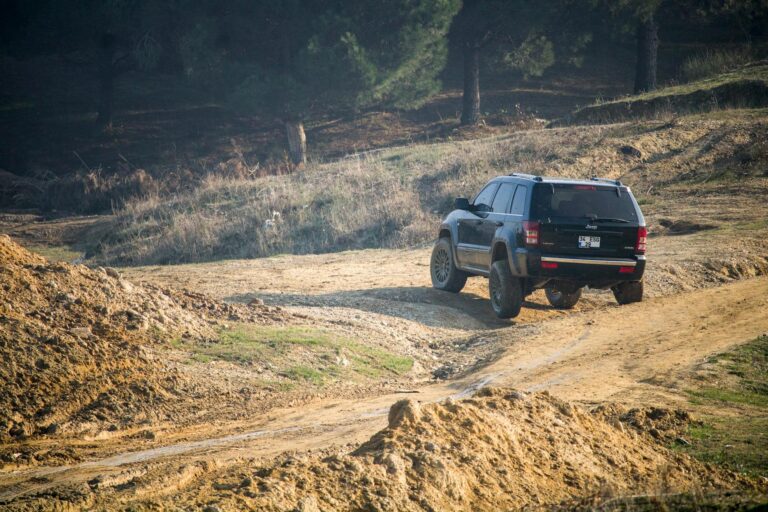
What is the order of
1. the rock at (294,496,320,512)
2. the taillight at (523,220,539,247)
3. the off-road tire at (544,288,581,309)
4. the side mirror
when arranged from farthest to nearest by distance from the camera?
1. the off-road tire at (544,288,581,309)
2. the side mirror
3. the taillight at (523,220,539,247)
4. the rock at (294,496,320,512)

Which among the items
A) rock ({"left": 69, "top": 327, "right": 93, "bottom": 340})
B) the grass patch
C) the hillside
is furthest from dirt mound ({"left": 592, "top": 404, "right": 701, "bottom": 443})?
the grass patch

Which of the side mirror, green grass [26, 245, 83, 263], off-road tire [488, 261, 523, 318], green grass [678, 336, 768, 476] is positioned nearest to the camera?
green grass [678, 336, 768, 476]

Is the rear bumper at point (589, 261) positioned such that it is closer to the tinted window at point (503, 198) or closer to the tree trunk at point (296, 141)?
the tinted window at point (503, 198)

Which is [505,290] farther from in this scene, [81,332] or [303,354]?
[81,332]

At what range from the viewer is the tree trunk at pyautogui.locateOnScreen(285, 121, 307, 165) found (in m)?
40.7

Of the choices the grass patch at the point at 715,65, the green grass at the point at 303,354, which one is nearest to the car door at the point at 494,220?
the green grass at the point at 303,354

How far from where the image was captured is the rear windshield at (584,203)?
1335 cm

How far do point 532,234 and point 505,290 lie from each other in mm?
1143

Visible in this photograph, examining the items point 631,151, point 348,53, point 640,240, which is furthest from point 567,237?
point 348,53

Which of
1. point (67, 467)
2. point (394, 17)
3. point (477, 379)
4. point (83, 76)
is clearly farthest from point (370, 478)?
point (83, 76)

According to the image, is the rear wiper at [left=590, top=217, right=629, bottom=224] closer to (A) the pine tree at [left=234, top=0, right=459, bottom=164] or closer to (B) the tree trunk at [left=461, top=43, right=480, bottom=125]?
(A) the pine tree at [left=234, top=0, right=459, bottom=164]

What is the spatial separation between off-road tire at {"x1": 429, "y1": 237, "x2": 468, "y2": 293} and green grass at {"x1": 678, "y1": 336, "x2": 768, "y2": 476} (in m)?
6.05

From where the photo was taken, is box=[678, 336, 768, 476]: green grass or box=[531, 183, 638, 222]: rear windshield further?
box=[531, 183, 638, 222]: rear windshield

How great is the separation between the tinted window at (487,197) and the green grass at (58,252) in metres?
14.7
